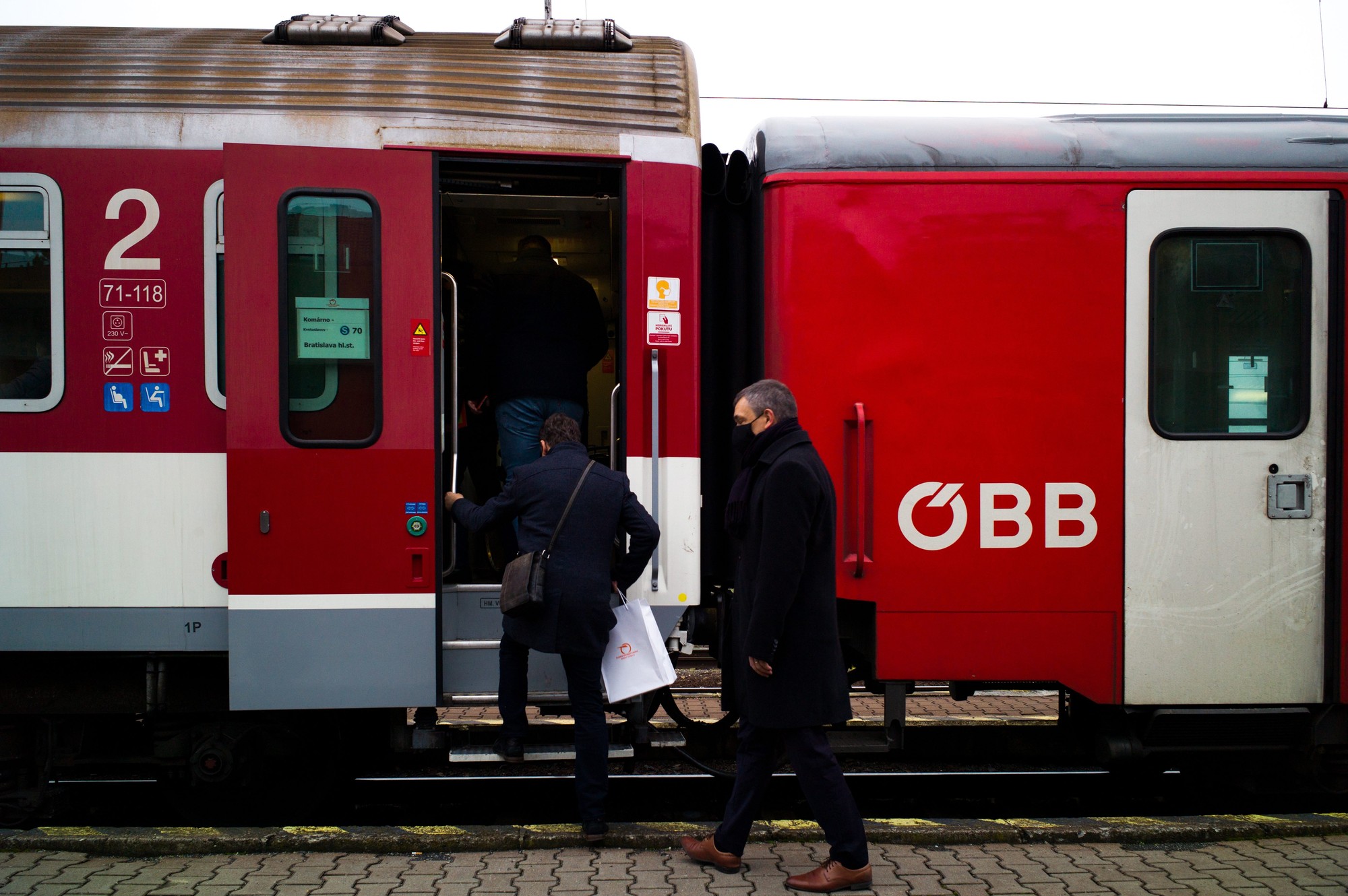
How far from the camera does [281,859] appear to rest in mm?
3867

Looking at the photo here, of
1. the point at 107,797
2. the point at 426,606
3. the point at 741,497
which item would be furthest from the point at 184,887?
the point at 741,497

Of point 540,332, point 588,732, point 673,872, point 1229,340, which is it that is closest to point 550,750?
point 588,732

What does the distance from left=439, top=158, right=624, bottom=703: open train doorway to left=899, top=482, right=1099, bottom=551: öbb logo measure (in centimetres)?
140

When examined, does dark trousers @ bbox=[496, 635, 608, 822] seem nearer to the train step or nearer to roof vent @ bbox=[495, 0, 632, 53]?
the train step

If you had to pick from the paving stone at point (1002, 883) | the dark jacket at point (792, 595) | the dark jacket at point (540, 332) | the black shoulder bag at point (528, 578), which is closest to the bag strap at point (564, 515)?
the black shoulder bag at point (528, 578)

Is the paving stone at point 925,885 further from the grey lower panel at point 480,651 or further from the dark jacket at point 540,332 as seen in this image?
the dark jacket at point 540,332

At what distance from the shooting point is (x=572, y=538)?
13.0 feet

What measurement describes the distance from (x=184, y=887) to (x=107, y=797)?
1936 millimetres

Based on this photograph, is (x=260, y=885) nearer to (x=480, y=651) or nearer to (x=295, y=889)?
(x=295, y=889)

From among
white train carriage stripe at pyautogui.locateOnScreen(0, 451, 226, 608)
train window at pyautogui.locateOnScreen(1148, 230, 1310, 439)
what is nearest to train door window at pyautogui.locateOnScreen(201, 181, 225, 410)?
white train carriage stripe at pyautogui.locateOnScreen(0, 451, 226, 608)

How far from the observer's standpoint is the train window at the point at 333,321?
4.05 meters

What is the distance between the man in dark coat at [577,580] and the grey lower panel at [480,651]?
7.2 inches

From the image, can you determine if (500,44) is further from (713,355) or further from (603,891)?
(603,891)

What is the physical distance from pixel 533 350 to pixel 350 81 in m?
1.47
